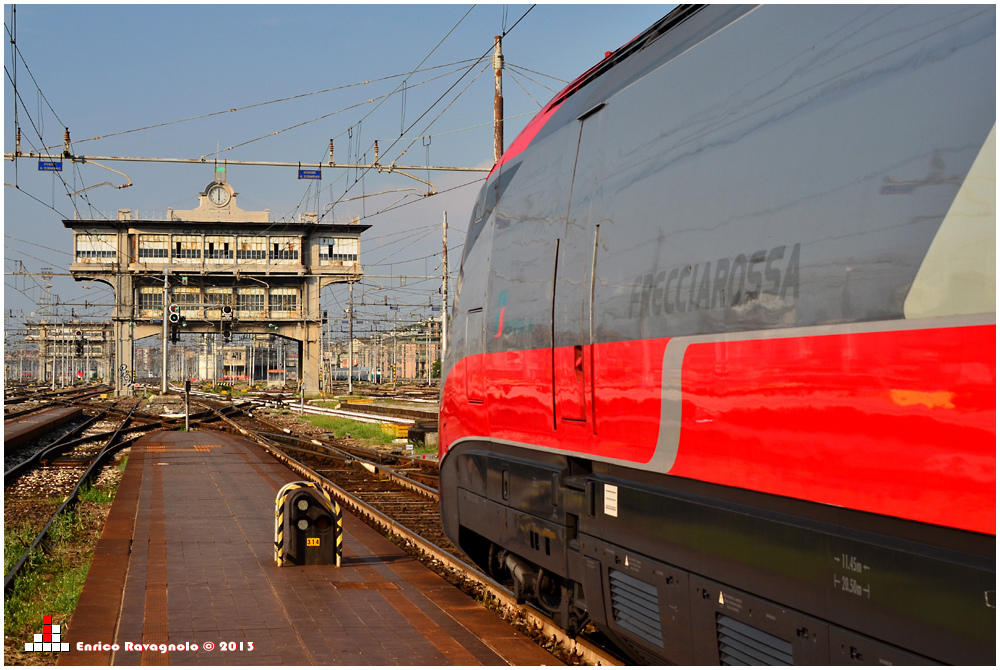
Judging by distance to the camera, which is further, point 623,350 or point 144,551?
point 144,551

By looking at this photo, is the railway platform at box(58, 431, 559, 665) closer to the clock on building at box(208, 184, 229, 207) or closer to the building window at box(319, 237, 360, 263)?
the building window at box(319, 237, 360, 263)

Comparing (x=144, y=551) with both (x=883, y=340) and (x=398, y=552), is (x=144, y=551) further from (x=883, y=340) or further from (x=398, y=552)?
(x=883, y=340)

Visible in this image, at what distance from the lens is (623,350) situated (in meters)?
5.56

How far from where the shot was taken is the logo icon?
26.2 ft

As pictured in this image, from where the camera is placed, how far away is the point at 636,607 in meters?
5.61

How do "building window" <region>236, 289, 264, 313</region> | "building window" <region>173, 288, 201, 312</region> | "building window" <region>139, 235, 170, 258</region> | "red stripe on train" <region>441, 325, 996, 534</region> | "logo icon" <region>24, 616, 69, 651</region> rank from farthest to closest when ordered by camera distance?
"building window" <region>236, 289, 264, 313</region> < "building window" <region>173, 288, 201, 312</region> < "building window" <region>139, 235, 170, 258</region> < "logo icon" <region>24, 616, 69, 651</region> < "red stripe on train" <region>441, 325, 996, 534</region>

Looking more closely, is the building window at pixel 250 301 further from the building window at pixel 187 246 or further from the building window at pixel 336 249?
the building window at pixel 336 249

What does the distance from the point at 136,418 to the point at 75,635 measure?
128ft

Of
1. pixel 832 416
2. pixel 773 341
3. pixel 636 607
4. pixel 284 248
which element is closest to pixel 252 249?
pixel 284 248

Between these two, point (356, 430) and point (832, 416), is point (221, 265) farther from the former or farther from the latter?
point (832, 416)

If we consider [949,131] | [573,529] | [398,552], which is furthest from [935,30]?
[398,552]

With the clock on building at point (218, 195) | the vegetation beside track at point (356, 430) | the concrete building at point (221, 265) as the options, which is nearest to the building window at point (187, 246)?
the concrete building at point (221, 265)

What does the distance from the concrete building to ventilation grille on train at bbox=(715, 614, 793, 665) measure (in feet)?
235

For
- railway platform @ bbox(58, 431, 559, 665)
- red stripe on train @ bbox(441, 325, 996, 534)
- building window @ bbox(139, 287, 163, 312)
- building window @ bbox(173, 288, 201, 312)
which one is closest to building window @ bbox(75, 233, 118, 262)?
building window @ bbox(139, 287, 163, 312)
